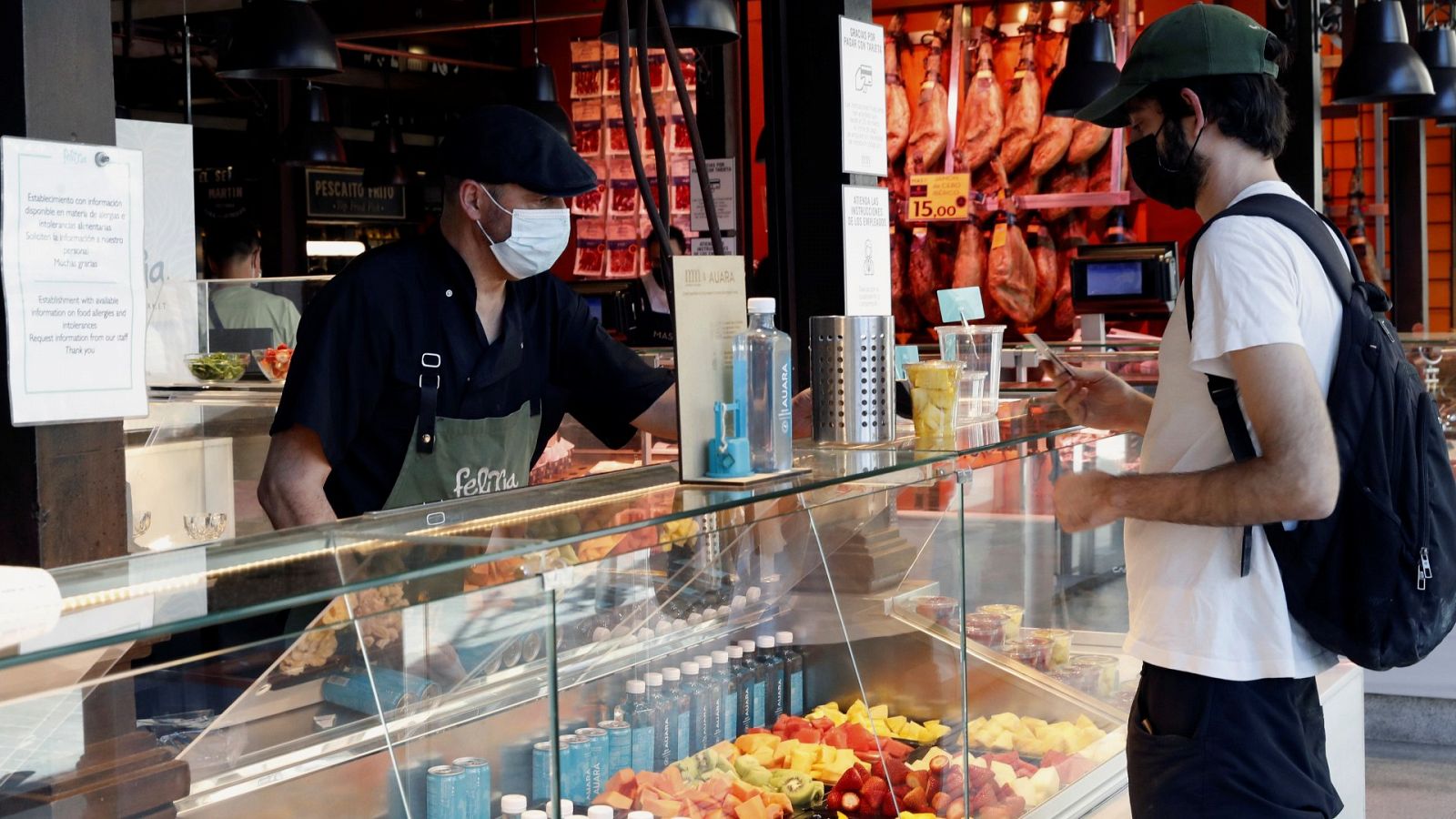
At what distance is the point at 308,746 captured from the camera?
1.71m

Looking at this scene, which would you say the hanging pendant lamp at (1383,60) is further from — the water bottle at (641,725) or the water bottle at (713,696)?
the water bottle at (641,725)

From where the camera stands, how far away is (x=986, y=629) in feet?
9.25

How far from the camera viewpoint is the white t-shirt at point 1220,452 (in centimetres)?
199

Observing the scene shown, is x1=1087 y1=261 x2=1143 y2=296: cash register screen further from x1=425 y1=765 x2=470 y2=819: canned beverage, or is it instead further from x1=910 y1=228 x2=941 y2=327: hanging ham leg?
x1=425 y1=765 x2=470 y2=819: canned beverage

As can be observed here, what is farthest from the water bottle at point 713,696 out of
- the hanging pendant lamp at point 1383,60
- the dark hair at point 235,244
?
the dark hair at point 235,244

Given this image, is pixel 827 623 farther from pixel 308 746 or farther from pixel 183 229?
pixel 183 229

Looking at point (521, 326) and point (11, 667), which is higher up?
point (521, 326)

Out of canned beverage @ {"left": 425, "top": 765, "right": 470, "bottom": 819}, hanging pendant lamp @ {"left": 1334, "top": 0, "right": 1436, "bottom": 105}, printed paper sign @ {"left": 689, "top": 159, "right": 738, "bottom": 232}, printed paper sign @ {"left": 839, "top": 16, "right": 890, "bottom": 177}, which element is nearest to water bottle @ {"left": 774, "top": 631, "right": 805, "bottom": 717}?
canned beverage @ {"left": 425, "top": 765, "right": 470, "bottom": 819}

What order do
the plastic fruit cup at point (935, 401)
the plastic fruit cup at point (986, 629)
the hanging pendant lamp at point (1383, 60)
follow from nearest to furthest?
the plastic fruit cup at point (935, 401) → the plastic fruit cup at point (986, 629) → the hanging pendant lamp at point (1383, 60)

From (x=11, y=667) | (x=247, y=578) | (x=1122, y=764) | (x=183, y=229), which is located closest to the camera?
(x=11, y=667)

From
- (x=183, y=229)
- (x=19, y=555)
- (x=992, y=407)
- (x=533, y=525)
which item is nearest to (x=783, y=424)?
(x=533, y=525)

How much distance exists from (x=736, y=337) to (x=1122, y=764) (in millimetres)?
1555

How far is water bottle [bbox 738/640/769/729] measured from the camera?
2.47 metres

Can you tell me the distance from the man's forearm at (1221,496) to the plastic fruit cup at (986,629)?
0.62 m
